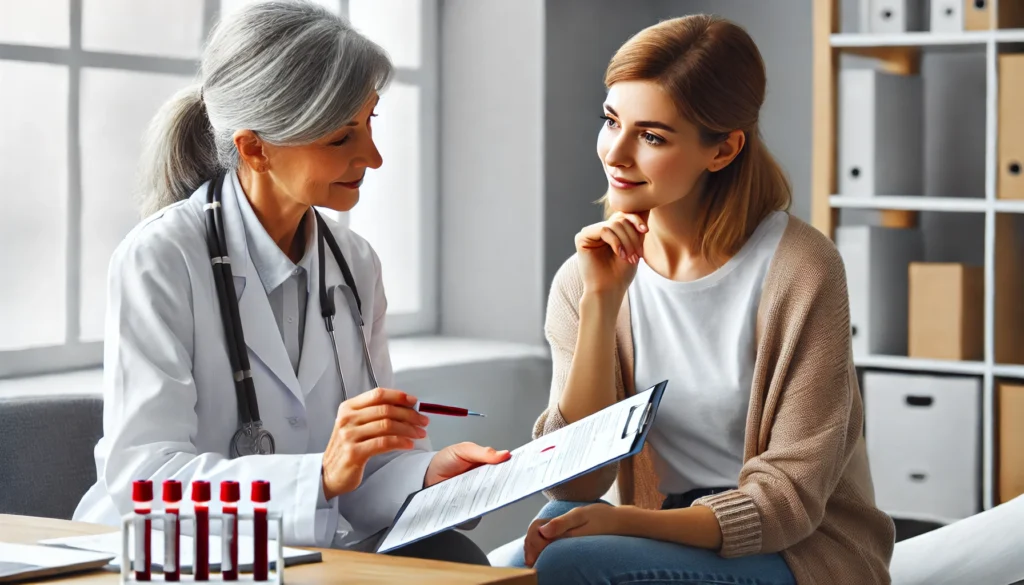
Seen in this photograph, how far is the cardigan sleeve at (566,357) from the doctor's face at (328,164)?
392mm

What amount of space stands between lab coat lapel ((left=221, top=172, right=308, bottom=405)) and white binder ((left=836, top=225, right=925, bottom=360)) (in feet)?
6.00

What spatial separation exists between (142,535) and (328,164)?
0.79 metres

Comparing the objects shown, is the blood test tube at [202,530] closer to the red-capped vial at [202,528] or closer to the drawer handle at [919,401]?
the red-capped vial at [202,528]

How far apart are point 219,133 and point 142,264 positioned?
26 cm

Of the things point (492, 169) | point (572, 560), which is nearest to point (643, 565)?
point (572, 560)

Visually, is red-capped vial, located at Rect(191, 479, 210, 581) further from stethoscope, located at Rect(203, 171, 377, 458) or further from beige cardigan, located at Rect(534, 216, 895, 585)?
beige cardigan, located at Rect(534, 216, 895, 585)

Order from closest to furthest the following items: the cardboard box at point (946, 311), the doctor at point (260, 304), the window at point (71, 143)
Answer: the doctor at point (260, 304) → the window at point (71, 143) → the cardboard box at point (946, 311)

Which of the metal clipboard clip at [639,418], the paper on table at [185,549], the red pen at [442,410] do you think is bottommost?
the paper on table at [185,549]

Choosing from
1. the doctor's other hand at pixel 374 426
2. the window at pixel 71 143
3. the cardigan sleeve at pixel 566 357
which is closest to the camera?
the doctor's other hand at pixel 374 426

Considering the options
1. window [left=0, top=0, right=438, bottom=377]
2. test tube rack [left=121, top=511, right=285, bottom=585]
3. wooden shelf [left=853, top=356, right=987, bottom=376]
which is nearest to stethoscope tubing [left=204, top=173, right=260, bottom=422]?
test tube rack [left=121, top=511, right=285, bottom=585]

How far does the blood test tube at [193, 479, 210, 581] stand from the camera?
113 cm

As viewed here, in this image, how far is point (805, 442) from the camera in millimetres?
1797

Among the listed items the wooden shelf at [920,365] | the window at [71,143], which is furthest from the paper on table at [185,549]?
the wooden shelf at [920,365]

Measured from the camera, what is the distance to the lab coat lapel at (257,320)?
1.77 metres
